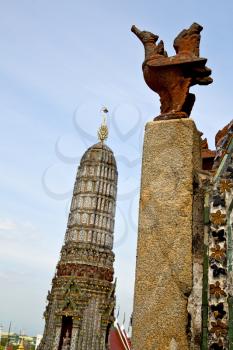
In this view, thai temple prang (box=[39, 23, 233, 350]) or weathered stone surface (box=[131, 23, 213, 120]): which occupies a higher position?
weathered stone surface (box=[131, 23, 213, 120])

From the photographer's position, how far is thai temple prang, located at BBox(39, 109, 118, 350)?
2823cm

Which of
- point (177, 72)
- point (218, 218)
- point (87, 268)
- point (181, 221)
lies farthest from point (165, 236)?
point (87, 268)

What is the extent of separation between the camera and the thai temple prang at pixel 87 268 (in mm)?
28234

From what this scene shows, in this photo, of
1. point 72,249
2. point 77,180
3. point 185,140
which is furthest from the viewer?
point 77,180

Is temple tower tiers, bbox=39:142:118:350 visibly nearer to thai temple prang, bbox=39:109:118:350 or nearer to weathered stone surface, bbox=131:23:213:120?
thai temple prang, bbox=39:109:118:350

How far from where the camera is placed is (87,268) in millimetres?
30672

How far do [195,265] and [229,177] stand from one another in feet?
2.67

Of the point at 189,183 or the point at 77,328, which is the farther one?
the point at 77,328

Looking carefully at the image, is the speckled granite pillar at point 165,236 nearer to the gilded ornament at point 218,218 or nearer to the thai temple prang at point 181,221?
the thai temple prang at point 181,221

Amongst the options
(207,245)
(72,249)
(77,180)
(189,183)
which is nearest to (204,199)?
(189,183)

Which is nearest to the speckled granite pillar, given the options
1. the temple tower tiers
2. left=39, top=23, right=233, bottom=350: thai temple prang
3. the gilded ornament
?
left=39, top=23, right=233, bottom=350: thai temple prang

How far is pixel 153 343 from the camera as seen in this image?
2.92 m

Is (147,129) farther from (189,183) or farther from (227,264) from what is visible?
(227,264)

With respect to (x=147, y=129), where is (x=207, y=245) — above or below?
below
